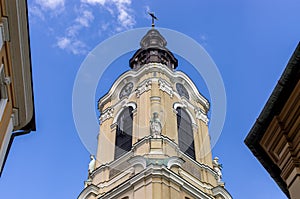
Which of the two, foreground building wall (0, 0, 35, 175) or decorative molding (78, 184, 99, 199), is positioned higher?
decorative molding (78, 184, 99, 199)

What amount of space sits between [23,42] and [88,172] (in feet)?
66.2

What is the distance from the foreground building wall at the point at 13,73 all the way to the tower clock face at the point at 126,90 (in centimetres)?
2163

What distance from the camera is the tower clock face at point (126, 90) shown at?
3388 centimetres

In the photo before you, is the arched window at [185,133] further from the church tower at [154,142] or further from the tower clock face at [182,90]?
the tower clock face at [182,90]

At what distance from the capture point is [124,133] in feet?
102

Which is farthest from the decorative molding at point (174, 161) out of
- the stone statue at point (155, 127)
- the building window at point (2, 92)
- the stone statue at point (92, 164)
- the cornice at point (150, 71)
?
the building window at point (2, 92)

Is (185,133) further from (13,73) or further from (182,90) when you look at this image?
(13,73)

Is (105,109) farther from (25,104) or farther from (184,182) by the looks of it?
(25,104)

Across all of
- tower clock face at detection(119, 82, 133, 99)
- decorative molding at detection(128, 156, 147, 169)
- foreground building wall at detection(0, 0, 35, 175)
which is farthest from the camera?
tower clock face at detection(119, 82, 133, 99)

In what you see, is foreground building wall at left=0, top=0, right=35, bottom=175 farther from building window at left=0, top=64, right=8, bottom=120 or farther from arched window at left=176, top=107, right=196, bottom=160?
arched window at left=176, top=107, right=196, bottom=160

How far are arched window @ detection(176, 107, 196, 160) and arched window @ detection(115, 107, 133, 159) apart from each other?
2.91 m

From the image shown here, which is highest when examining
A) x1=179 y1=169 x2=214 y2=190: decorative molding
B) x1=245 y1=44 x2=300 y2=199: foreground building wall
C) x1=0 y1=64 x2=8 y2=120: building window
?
x1=179 y1=169 x2=214 y2=190: decorative molding

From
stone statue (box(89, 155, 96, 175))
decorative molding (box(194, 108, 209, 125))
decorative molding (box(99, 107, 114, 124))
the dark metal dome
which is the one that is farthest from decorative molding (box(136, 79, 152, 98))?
the dark metal dome

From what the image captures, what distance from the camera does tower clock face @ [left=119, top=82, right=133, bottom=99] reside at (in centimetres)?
3388
